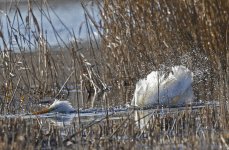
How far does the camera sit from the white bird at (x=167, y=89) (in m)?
6.91

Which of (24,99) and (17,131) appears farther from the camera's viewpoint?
(24,99)

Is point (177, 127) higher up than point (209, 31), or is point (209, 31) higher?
point (209, 31)

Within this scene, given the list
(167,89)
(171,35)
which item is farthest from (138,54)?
(167,89)

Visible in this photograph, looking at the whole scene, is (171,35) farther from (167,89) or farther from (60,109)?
(60,109)

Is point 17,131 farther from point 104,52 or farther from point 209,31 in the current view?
point 104,52

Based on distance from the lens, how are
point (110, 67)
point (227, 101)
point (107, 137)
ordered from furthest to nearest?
point (110, 67), point (227, 101), point (107, 137)

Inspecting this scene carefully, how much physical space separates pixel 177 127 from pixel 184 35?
2.80 metres

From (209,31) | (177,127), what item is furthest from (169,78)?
(177,127)

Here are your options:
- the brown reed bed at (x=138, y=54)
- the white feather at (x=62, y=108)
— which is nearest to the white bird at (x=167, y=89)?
the brown reed bed at (x=138, y=54)

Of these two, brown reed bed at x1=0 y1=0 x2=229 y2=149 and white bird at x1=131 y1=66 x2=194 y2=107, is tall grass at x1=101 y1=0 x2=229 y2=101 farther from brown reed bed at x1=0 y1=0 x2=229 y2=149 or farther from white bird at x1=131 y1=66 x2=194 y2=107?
white bird at x1=131 y1=66 x2=194 y2=107

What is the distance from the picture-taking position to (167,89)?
704cm

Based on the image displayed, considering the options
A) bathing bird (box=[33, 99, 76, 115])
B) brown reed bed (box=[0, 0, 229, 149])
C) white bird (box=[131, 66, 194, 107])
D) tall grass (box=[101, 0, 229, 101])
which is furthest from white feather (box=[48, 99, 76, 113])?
tall grass (box=[101, 0, 229, 101])

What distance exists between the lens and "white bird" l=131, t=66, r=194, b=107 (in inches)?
272

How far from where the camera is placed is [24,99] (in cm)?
798
